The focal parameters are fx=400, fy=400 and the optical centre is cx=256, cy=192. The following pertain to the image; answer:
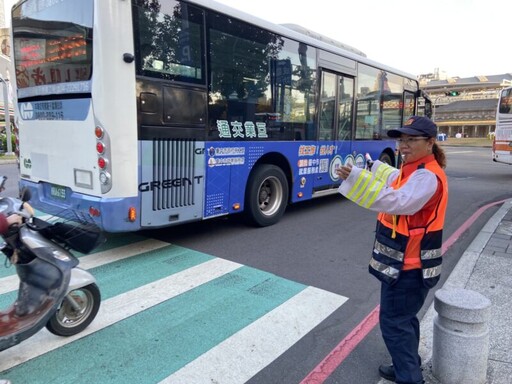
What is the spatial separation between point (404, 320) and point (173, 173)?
336 centimetres

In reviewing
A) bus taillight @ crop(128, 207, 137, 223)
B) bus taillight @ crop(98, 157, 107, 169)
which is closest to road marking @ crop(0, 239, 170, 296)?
bus taillight @ crop(128, 207, 137, 223)

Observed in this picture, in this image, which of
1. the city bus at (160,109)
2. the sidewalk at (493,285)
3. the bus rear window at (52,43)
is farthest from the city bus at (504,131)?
the bus rear window at (52,43)

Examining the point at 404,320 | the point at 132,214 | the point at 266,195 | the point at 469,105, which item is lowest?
the point at 404,320

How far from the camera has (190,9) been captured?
5047 millimetres

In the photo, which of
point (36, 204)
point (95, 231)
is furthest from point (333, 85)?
point (95, 231)

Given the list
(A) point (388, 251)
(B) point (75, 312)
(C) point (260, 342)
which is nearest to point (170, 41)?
(B) point (75, 312)

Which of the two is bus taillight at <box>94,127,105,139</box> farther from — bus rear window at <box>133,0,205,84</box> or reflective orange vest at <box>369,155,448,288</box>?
reflective orange vest at <box>369,155,448,288</box>

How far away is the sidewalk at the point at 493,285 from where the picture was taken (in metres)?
2.88

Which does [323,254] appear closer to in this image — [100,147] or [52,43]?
[100,147]

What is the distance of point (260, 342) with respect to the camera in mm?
3230

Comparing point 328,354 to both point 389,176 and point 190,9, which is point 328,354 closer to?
point 389,176

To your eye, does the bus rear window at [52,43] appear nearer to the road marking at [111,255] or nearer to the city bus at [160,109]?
the city bus at [160,109]

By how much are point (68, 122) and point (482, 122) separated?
81.3 m

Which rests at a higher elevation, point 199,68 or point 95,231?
point 199,68
